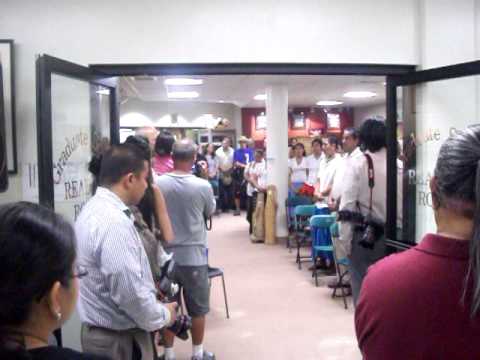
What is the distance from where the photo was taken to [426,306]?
96 centimetres

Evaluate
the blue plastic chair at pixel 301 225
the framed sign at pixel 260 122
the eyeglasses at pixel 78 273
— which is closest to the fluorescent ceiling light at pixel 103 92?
the eyeglasses at pixel 78 273

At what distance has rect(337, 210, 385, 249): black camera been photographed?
314 centimetres

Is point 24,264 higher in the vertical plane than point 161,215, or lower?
higher

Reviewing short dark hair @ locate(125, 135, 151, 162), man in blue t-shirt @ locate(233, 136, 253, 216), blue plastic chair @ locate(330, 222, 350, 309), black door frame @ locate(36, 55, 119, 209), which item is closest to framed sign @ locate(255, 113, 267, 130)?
man in blue t-shirt @ locate(233, 136, 253, 216)

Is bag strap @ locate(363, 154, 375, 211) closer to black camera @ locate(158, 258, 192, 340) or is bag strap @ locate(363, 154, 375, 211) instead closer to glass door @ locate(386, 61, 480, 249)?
glass door @ locate(386, 61, 480, 249)

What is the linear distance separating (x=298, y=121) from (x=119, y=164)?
11412 mm

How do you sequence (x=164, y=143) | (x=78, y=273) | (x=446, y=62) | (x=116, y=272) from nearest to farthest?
(x=78, y=273), (x=116, y=272), (x=446, y=62), (x=164, y=143)

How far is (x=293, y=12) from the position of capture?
3.00 m

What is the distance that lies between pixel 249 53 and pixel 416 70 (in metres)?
1.06

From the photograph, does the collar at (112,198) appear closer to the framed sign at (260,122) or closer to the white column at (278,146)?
the white column at (278,146)

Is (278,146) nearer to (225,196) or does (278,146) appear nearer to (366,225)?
(225,196)

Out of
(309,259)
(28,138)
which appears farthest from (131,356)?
(309,259)

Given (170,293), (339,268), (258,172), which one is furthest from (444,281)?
(258,172)

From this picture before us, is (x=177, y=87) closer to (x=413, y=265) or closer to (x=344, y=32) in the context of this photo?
(x=344, y=32)
